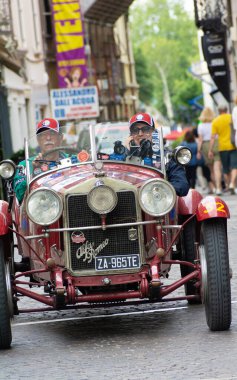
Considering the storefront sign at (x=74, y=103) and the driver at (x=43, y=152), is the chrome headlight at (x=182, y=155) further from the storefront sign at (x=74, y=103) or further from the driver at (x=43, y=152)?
the storefront sign at (x=74, y=103)

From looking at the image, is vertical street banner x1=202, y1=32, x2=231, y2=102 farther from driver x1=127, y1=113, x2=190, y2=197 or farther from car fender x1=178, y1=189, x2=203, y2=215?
driver x1=127, y1=113, x2=190, y2=197

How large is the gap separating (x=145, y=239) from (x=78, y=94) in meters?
33.2

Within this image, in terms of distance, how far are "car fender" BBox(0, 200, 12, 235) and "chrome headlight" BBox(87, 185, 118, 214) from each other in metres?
0.67

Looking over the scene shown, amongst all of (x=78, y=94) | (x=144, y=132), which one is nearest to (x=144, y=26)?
(x=78, y=94)

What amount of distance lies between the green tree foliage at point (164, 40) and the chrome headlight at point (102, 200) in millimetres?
139358

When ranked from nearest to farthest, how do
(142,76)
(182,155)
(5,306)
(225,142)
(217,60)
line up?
(5,306)
(182,155)
(225,142)
(217,60)
(142,76)

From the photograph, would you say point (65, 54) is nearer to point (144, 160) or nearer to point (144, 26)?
point (144, 160)

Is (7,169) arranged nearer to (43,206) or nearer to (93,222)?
(43,206)

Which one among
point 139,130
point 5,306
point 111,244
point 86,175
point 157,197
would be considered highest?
point 139,130

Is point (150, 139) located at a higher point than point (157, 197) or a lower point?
higher

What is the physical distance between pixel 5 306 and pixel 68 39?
42.5 meters

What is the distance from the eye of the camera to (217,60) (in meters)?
45.2

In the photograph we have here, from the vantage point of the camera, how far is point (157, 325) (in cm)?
979

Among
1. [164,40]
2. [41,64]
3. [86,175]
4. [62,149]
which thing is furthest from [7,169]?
[164,40]
